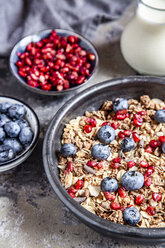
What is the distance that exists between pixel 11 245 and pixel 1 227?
0.30ft

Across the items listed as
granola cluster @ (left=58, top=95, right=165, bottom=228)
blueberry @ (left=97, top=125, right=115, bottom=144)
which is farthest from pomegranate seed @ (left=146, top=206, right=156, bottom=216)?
→ blueberry @ (left=97, top=125, right=115, bottom=144)

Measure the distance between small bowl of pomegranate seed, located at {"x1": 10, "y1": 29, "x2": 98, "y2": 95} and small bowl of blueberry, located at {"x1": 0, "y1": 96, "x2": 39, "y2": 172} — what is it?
0.18 metres

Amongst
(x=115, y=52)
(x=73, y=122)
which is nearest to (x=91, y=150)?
(x=73, y=122)

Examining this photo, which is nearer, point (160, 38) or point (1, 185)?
point (1, 185)

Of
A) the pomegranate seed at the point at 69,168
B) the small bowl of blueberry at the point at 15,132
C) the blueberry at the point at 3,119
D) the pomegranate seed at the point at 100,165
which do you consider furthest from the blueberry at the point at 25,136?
the pomegranate seed at the point at 100,165

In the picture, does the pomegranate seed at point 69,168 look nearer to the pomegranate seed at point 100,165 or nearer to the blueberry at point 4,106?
the pomegranate seed at point 100,165

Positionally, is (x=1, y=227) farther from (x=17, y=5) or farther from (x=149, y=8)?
(x=17, y=5)

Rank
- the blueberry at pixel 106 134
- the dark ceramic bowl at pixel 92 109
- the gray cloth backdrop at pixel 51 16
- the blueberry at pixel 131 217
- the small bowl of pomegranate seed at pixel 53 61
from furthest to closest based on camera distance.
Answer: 1. the gray cloth backdrop at pixel 51 16
2. the small bowl of pomegranate seed at pixel 53 61
3. the blueberry at pixel 106 134
4. the blueberry at pixel 131 217
5. the dark ceramic bowl at pixel 92 109

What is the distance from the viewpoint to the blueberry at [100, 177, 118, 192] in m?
1.24

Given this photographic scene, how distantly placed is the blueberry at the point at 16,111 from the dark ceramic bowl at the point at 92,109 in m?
0.22

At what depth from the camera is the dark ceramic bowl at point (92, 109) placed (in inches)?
41.9

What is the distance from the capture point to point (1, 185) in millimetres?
1474

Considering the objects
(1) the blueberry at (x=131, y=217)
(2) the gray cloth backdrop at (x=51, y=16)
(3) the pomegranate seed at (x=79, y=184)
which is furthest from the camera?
(2) the gray cloth backdrop at (x=51, y=16)

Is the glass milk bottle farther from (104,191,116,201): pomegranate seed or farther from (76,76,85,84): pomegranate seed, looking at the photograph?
(104,191,116,201): pomegranate seed
